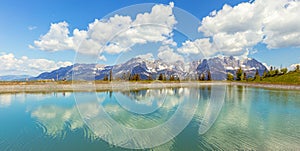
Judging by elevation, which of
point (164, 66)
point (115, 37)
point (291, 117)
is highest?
point (115, 37)

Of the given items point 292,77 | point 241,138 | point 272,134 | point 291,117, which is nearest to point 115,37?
point 241,138

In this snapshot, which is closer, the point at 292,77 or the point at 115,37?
the point at 115,37

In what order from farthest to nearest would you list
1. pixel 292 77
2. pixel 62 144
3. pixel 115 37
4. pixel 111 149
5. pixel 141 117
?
pixel 292 77, pixel 141 117, pixel 62 144, pixel 111 149, pixel 115 37

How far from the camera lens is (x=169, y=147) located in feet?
28.1

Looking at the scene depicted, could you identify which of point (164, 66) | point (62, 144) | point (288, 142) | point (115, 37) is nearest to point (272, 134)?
point (288, 142)

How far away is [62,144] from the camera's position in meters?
9.06

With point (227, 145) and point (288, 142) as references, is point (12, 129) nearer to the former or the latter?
point (227, 145)

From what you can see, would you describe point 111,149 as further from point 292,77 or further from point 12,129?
point 292,77

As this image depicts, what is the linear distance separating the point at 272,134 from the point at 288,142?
128 centimetres

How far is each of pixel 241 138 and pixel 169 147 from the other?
424 cm

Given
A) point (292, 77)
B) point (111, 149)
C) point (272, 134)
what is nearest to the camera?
point (111, 149)

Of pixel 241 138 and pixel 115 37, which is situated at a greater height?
pixel 115 37

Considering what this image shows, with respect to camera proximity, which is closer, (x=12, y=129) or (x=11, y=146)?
(x=11, y=146)

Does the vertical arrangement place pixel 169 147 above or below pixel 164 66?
below
